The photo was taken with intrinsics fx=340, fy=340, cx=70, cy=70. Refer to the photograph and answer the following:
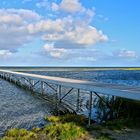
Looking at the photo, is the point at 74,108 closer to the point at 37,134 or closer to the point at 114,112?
the point at 114,112

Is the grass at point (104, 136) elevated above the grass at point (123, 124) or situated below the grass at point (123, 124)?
below

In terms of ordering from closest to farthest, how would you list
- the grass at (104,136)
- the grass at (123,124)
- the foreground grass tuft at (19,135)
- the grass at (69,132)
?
the grass at (104,136) < the grass at (69,132) < the foreground grass tuft at (19,135) < the grass at (123,124)

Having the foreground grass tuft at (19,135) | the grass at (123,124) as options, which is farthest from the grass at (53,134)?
the grass at (123,124)

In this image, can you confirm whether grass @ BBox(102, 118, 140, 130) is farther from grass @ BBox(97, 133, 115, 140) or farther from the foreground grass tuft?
the foreground grass tuft

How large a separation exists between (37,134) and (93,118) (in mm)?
5173

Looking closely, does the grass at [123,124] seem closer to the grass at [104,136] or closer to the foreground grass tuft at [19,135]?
the grass at [104,136]

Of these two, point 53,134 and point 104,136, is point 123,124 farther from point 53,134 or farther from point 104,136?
point 53,134

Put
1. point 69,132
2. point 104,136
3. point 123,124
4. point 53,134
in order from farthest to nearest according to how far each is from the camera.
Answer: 1. point 123,124
2. point 53,134
3. point 69,132
4. point 104,136

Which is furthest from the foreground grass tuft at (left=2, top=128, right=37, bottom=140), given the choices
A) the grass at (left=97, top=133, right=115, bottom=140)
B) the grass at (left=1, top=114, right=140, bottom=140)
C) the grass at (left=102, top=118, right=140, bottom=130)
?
the grass at (left=102, top=118, right=140, bottom=130)

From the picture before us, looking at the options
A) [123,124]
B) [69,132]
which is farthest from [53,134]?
[123,124]

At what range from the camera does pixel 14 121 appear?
18.7m

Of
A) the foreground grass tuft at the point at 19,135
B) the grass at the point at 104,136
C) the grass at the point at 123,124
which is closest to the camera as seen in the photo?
the grass at the point at 104,136

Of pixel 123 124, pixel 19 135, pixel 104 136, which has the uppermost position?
pixel 123 124

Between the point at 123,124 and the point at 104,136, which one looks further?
the point at 123,124
